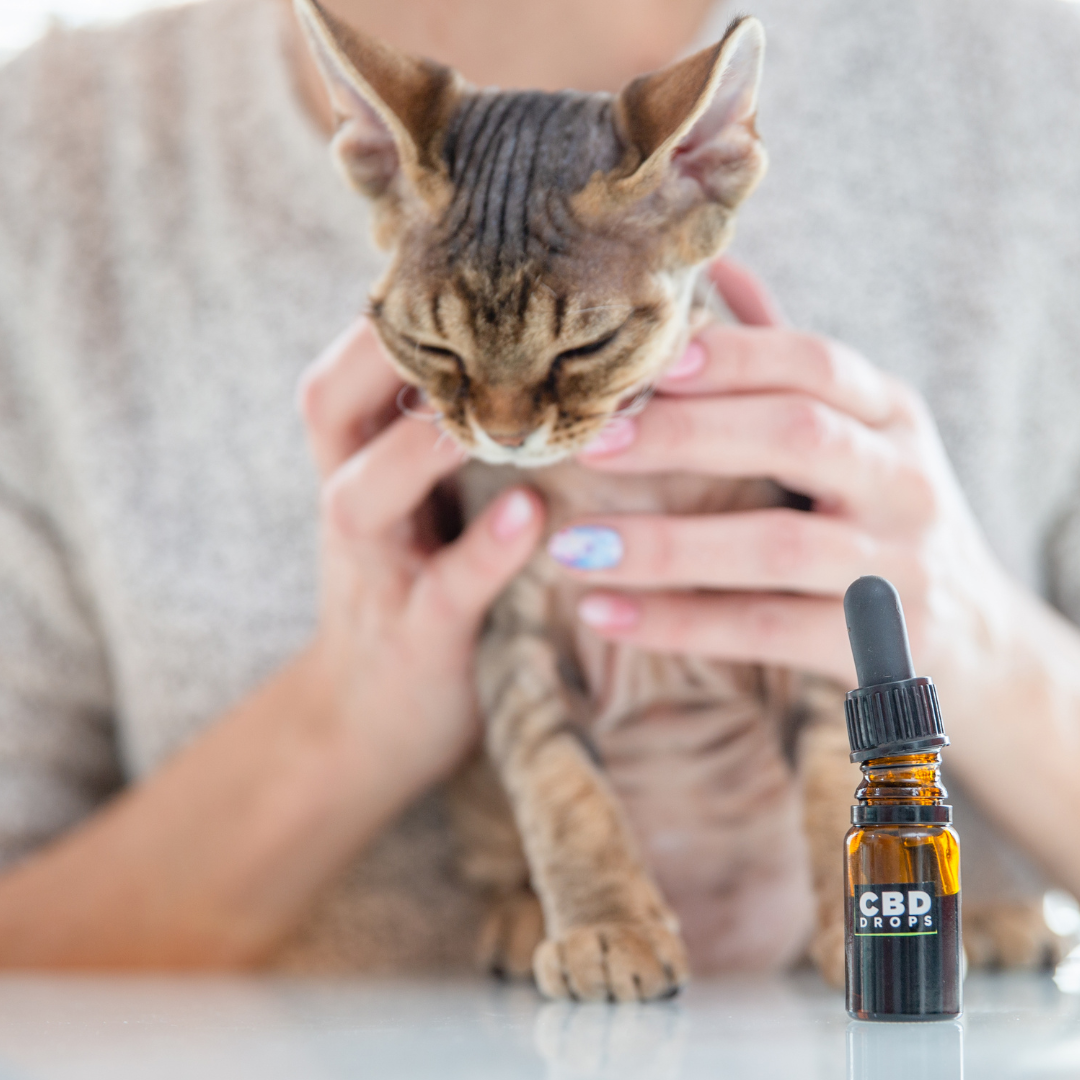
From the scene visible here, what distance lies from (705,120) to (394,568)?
469mm

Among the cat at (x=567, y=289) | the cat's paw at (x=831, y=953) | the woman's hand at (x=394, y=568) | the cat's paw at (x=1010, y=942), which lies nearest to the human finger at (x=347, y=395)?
the woman's hand at (x=394, y=568)

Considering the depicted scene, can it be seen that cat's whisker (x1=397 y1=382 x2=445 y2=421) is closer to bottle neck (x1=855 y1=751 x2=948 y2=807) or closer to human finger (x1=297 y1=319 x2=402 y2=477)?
human finger (x1=297 y1=319 x2=402 y2=477)

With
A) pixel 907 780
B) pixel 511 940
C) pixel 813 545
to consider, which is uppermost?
pixel 813 545

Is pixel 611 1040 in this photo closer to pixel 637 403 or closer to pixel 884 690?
pixel 884 690

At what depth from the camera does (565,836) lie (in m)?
0.86

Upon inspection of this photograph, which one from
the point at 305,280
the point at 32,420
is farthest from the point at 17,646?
the point at 305,280

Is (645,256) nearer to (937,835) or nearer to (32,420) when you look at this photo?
(937,835)

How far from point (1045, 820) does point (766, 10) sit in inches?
36.3

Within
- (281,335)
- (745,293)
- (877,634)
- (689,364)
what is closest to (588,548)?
(689,364)

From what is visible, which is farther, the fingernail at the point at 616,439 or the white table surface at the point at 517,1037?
the fingernail at the point at 616,439

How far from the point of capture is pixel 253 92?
136 cm

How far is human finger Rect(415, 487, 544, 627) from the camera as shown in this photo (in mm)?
917

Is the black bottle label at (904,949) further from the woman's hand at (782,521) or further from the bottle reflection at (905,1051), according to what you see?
the woman's hand at (782,521)

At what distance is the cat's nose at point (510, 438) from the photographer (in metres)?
0.75
